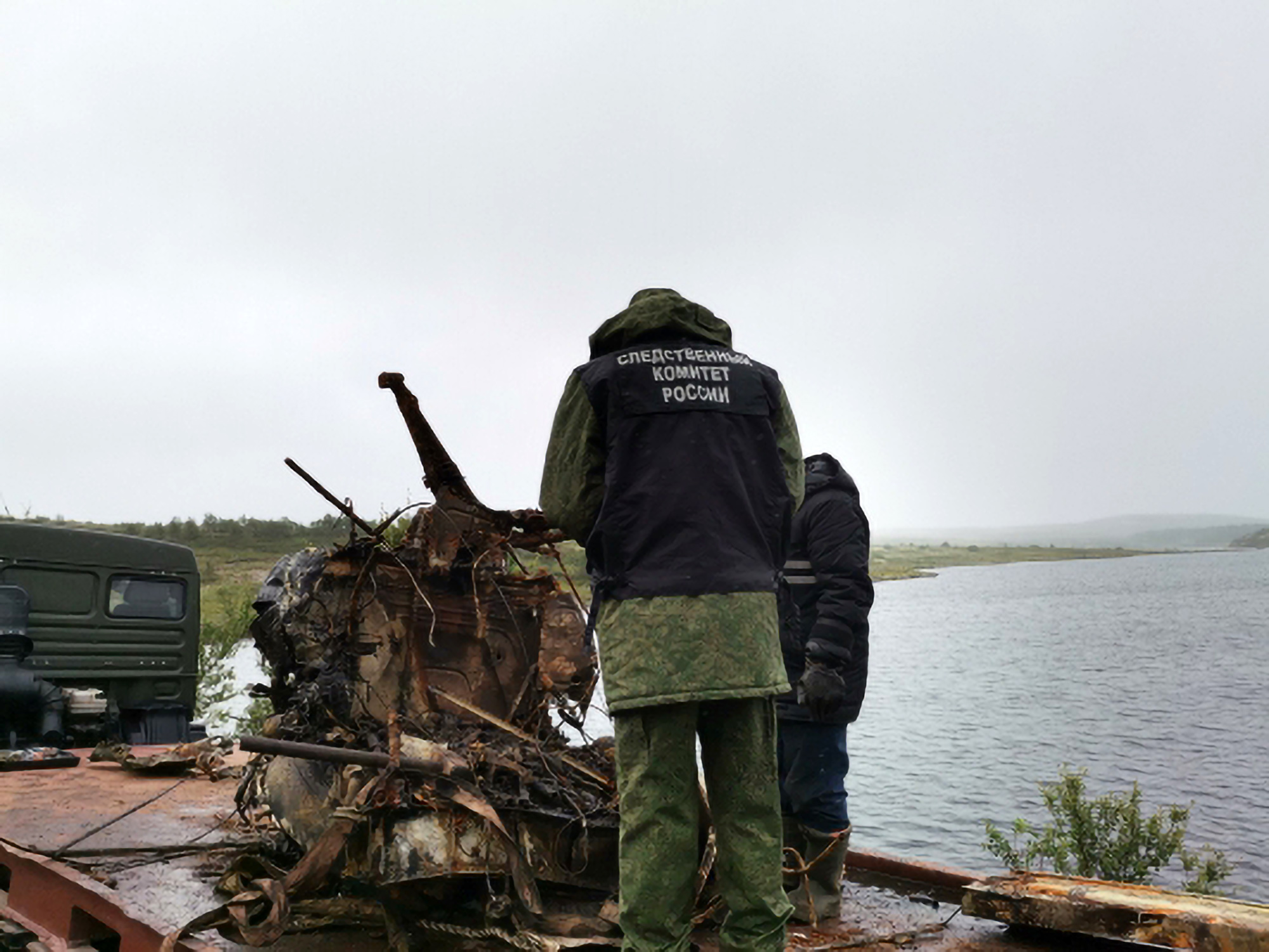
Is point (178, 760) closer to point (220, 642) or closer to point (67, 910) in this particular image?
point (67, 910)

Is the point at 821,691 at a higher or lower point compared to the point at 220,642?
higher

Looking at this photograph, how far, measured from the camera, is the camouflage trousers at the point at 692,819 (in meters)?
2.91

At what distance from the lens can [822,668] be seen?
14.0ft

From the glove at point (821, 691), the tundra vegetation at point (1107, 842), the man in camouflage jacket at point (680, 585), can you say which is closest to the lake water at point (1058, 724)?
the tundra vegetation at point (1107, 842)

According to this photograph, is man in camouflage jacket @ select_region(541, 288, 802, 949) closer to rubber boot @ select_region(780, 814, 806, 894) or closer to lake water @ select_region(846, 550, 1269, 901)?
rubber boot @ select_region(780, 814, 806, 894)

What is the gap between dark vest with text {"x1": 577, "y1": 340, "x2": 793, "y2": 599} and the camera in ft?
9.84

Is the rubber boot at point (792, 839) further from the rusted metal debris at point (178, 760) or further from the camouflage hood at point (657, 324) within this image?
the rusted metal debris at point (178, 760)

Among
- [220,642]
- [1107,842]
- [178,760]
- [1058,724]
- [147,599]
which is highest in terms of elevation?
[147,599]

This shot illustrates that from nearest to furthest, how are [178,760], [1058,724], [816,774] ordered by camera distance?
[816,774] < [178,760] < [1058,724]

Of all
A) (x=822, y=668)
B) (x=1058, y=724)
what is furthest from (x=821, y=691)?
(x=1058, y=724)

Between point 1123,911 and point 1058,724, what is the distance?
13859 mm

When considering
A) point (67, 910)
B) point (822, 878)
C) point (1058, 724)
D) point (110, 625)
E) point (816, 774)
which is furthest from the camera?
point (1058, 724)

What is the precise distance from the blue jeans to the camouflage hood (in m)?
1.90

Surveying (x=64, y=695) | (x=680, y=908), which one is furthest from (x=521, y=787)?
(x=64, y=695)
